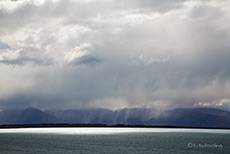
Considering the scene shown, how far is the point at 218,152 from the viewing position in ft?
373

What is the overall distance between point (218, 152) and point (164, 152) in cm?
2028

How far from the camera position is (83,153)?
104562 millimetres

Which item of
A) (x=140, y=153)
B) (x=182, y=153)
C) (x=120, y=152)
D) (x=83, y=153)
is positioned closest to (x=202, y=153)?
(x=182, y=153)

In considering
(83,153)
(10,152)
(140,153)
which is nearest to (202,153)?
(140,153)

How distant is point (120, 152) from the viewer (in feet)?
361

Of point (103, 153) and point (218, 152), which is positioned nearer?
point (103, 153)

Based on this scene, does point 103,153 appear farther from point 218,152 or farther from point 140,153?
point 218,152

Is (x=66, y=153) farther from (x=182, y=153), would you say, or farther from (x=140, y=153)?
(x=182, y=153)

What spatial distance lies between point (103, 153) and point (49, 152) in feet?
62.7

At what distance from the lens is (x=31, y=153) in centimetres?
10225

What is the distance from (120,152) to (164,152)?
16834 millimetres

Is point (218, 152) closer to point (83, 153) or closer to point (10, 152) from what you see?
point (83, 153)

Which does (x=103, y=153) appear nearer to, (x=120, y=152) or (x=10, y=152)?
(x=120, y=152)

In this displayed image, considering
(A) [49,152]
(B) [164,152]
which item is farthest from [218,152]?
(A) [49,152]
